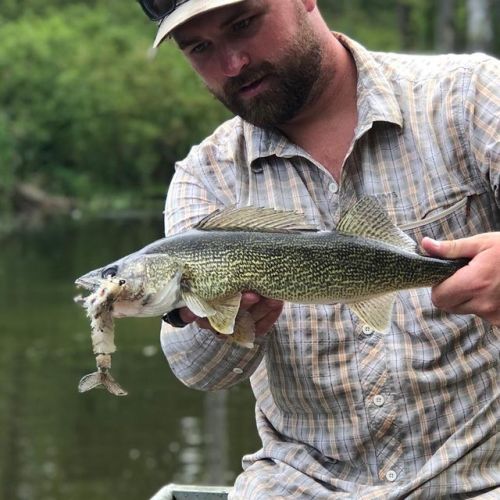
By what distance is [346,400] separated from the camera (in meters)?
3.69

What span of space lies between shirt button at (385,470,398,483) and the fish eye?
1068 millimetres

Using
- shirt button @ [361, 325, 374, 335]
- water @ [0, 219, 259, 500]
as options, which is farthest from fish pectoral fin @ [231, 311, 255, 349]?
water @ [0, 219, 259, 500]

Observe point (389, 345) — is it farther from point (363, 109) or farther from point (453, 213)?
point (363, 109)

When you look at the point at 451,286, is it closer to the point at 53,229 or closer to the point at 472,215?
the point at 472,215

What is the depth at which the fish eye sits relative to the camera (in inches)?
133

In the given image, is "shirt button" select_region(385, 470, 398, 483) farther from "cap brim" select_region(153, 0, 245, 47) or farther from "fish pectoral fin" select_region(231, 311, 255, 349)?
"cap brim" select_region(153, 0, 245, 47)

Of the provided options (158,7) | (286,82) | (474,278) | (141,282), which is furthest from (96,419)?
(474,278)

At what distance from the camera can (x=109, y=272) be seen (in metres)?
3.39

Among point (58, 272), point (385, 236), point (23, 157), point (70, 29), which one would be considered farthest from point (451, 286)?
point (70, 29)

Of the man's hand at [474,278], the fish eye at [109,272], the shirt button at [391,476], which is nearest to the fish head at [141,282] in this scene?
the fish eye at [109,272]

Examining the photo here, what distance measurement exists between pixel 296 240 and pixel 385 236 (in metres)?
0.27

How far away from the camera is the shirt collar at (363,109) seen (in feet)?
12.3

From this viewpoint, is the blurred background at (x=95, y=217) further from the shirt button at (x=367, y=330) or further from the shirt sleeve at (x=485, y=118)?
the shirt sleeve at (x=485, y=118)

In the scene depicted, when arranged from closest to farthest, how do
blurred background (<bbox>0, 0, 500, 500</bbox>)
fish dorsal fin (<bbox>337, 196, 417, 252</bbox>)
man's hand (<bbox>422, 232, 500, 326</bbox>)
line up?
man's hand (<bbox>422, 232, 500, 326</bbox>) → fish dorsal fin (<bbox>337, 196, 417, 252</bbox>) → blurred background (<bbox>0, 0, 500, 500</bbox>)
